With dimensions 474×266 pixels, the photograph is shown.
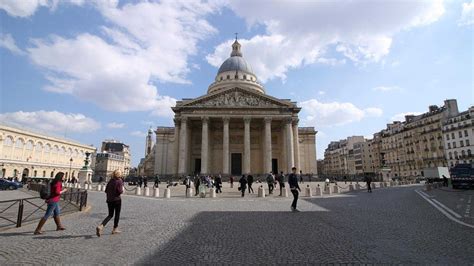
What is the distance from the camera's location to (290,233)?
7.34m

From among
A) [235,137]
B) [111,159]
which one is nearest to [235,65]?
[235,137]

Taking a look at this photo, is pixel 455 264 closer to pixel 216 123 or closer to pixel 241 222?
pixel 241 222

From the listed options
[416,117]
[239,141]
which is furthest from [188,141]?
[416,117]

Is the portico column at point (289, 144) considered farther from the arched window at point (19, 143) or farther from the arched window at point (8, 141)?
the arched window at point (19, 143)

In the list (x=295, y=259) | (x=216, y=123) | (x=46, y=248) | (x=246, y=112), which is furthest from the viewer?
(x=216, y=123)

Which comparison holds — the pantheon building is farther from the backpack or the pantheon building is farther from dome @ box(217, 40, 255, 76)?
the backpack

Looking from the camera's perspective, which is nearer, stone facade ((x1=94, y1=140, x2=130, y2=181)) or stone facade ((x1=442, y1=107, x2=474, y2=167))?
→ stone facade ((x1=442, y1=107, x2=474, y2=167))

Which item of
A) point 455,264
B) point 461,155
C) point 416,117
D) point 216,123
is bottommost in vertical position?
point 455,264

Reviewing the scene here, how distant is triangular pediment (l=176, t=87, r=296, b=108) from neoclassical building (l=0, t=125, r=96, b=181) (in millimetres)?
26818

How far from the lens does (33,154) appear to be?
59.1 metres

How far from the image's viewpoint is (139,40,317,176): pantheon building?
45.5m

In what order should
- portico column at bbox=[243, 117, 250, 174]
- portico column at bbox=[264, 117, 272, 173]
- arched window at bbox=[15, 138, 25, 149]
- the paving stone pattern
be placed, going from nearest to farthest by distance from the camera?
the paving stone pattern → portico column at bbox=[243, 117, 250, 174] → portico column at bbox=[264, 117, 272, 173] → arched window at bbox=[15, 138, 25, 149]

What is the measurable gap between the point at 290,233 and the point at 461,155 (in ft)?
198

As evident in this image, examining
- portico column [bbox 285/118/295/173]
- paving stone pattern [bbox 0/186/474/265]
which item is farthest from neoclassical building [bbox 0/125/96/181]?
paving stone pattern [bbox 0/186/474/265]
